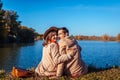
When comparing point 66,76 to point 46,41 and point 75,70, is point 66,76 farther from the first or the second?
point 46,41

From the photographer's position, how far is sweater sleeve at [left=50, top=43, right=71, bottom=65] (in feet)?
32.0

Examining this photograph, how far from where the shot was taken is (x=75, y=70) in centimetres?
Answer: 1003

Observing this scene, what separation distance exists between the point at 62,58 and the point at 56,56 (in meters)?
0.21

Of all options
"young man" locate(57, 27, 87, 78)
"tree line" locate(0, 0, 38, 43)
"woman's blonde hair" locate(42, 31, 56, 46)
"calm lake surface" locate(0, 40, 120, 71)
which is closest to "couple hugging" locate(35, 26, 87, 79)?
"young man" locate(57, 27, 87, 78)

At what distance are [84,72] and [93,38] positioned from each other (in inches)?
4665

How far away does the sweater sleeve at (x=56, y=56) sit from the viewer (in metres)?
9.75

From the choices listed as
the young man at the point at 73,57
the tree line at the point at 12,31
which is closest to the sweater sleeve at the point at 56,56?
the young man at the point at 73,57

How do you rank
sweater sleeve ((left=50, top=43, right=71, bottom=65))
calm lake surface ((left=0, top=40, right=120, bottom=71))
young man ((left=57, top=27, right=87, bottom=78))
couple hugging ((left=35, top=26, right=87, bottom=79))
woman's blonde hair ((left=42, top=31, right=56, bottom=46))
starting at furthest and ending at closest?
1. calm lake surface ((left=0, top=40, right=120, bottom=71))
2. woman's blonde hair ((left=42, top=31, right=56, bottom=46))
3. young man ((left=57, top=27, right=87, bottom=78))
4. couple hugging ((left=35, top=26, right=87, bottom=79))
5. sweater sleeve ((left=50, top=43, right=71, bottom=65))

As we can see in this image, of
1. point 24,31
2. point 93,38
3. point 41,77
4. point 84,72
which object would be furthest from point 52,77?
point 93,38

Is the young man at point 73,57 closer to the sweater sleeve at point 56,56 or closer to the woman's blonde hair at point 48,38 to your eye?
the sweater sleeve at point 56,56

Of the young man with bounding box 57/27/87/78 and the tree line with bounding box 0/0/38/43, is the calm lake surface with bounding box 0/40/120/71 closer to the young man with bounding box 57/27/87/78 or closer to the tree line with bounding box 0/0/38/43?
the young man with bounding box 57/27/87/78

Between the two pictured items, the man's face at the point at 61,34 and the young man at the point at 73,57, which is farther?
the man's face at the point at 61,34

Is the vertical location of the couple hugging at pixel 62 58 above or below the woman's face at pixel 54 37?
below

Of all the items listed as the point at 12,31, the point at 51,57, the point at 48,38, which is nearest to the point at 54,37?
the point at 48,38
